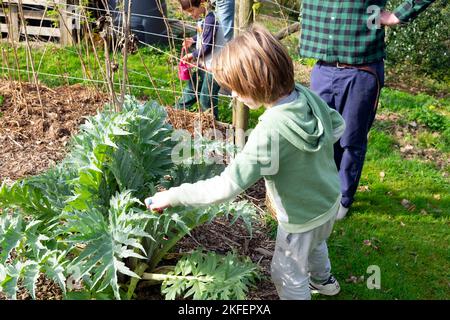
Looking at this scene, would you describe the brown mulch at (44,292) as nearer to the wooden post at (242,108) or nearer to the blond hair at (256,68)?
the blond hair at (256,68)

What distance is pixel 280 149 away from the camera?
2256mm

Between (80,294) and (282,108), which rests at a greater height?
(282,108)

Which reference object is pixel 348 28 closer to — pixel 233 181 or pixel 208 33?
pixel 208 33

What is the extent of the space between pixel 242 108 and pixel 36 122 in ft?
6.48

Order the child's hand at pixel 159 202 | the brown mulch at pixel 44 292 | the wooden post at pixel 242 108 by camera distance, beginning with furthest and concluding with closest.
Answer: the wooden post at pixel 242 108, the brown mulch at pixel 44 292, the child's hand at pixel 159 202

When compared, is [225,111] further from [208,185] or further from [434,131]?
[208,185]

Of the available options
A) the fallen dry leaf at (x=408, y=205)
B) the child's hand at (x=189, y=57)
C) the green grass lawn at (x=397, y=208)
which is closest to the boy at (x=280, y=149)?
the green grass lawn at (x=397, y=208)

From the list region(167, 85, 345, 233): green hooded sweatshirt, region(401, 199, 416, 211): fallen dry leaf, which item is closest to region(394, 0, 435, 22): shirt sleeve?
region(167, 85, 345, 233): green hooded sweatshirt

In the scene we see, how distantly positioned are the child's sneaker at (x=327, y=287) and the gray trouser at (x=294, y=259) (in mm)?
435

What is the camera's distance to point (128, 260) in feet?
9.10

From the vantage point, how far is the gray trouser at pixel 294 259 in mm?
2551

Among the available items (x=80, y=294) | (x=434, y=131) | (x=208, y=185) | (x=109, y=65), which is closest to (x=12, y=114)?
(x=109, y=65)

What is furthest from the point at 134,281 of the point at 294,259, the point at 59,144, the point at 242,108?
the point at 59,144

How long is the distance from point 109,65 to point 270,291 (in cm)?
175
